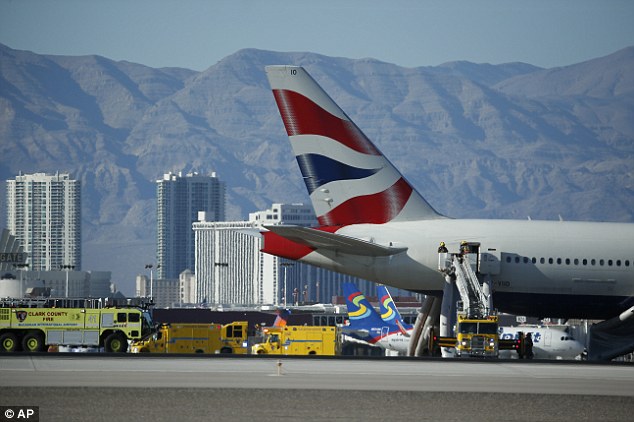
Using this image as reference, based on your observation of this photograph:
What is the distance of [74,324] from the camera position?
62.6 meters

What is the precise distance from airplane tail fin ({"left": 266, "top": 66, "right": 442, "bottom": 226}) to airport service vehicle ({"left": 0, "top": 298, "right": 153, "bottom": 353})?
13.2 m

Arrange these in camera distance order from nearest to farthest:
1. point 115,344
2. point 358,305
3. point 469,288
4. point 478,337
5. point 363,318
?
point 478,337, point 469,288, point 115,344, point 363,318, point 358,305

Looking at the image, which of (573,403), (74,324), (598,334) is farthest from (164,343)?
(573,403)

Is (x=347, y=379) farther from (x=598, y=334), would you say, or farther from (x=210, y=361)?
(x=598, y=334)

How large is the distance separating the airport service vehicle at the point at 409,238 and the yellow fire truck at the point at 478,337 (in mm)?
2617

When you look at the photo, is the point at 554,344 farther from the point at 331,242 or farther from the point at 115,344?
the point at 331,242

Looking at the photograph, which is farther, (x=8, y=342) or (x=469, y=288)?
(x=8, y=342)

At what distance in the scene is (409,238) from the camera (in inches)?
2168

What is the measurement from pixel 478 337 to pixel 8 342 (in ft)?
77.5

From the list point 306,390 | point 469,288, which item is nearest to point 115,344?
point 469,288

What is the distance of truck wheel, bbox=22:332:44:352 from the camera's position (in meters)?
61.2

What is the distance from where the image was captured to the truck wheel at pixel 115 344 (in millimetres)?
61344
